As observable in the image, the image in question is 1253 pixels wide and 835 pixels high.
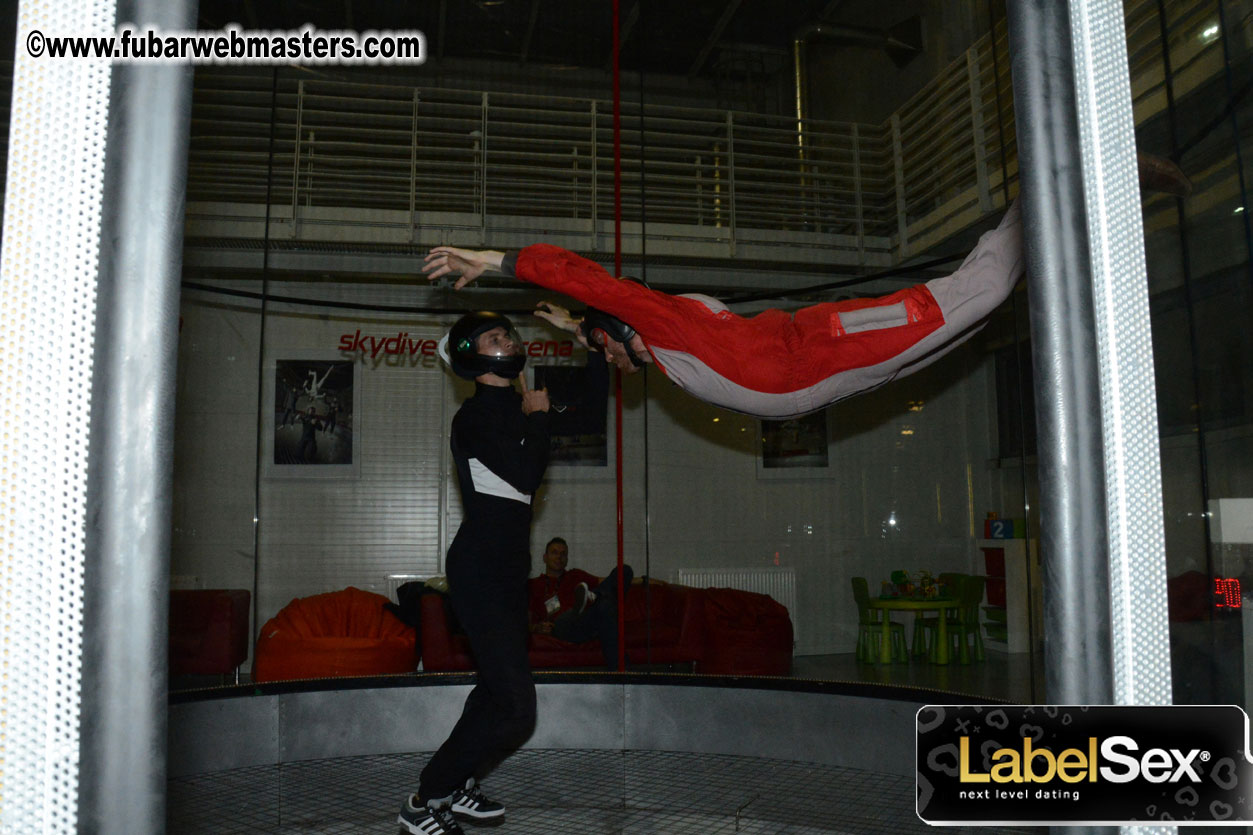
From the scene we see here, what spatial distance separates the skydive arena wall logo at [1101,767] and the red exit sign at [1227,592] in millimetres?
872

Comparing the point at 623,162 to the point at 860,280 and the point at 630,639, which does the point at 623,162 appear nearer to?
the point at 860,280

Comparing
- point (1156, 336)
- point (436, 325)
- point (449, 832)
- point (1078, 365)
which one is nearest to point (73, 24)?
point (1078, 365)

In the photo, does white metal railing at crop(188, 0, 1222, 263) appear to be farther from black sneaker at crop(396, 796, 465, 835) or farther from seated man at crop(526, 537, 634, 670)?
black sneaker at crop(396, 796, 465, 835)

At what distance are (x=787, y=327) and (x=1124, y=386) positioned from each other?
4.75ft

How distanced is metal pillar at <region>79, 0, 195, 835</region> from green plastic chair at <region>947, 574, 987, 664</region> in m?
6.10

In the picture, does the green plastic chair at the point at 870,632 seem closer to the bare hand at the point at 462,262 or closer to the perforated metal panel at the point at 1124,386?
the bare hand at the point at 462,262

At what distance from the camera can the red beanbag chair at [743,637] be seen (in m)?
5.48

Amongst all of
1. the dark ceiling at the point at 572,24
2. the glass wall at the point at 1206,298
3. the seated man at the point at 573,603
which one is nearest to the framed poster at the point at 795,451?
the seated man at the point at 573,603

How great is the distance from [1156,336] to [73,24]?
4.37 feet

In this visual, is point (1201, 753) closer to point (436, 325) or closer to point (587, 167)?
point (436, 325)

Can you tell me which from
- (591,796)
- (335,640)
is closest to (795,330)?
(591,796)

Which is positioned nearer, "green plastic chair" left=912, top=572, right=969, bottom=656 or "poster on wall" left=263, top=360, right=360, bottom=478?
"poster on wall" left=263, top=360, right=360, bottom=478

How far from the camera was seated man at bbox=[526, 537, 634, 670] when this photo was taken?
17.2 ft

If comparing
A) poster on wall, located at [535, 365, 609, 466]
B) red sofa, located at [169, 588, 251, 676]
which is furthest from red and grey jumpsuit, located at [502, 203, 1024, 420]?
red sofa, located at [169, 588, 251, 676]
